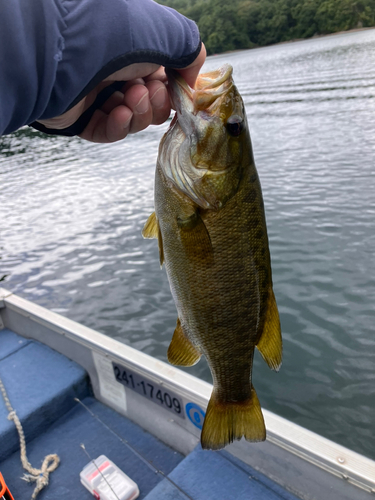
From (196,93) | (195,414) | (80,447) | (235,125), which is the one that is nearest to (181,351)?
(235,125)

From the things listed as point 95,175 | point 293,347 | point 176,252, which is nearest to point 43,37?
point 176,252

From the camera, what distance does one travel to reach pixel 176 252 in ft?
5.74

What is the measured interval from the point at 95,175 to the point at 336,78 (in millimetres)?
17206

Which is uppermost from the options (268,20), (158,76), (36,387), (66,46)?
(268,20)

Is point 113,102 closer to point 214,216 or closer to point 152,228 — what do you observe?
point 152,228

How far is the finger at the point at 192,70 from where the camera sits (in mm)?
1645

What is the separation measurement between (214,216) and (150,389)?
2.69 metres

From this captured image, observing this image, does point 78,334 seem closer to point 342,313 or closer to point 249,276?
point 249,276

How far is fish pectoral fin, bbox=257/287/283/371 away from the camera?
71.7 inches

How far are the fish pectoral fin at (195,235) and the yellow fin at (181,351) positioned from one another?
1.37ft

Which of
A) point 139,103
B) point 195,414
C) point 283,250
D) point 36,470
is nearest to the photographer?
point 139,103

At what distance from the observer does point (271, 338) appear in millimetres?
1839

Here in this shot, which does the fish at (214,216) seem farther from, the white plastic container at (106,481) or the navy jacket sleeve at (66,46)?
the white plastic container at (106,481)

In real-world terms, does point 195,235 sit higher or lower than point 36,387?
higher
